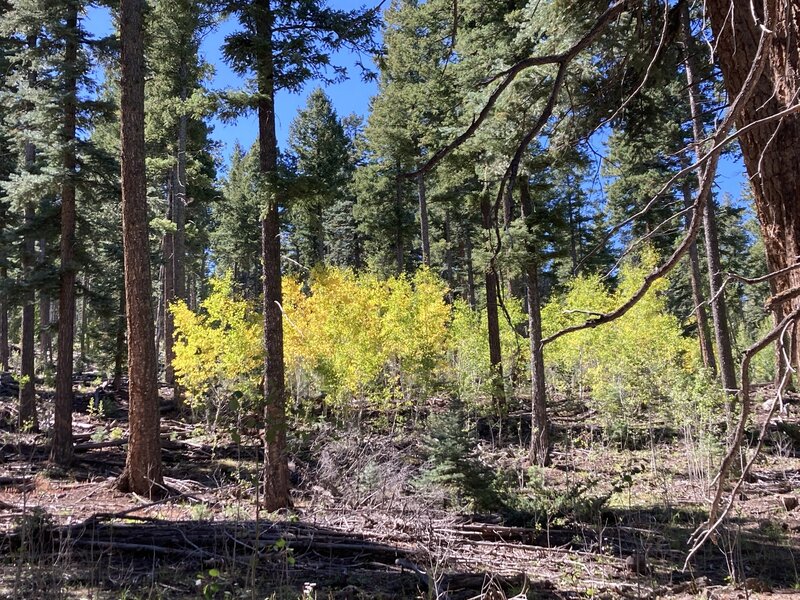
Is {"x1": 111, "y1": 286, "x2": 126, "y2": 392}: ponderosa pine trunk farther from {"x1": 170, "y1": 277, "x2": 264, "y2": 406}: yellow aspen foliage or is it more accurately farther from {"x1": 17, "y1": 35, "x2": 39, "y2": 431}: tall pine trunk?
{"x1": 17, "y1": 35, "x2": 39, "y2": 431}: tall pine trunk

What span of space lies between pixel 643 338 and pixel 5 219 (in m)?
20.9

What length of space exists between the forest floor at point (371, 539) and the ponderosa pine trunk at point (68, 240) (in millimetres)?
1393

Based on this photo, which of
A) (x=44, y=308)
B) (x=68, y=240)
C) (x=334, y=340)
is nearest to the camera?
(x=68, y=240)

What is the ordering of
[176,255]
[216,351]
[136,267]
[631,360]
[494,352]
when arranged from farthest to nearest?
[176,255] → [631,360] → [494,352] → [216,351] → [136,267]

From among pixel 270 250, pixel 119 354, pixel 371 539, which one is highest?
pixel 270 250

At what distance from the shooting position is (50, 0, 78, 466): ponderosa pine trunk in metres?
10.0

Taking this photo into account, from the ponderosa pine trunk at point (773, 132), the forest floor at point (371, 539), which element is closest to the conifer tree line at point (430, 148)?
the ponderosa pine trunk at point (773, 132)

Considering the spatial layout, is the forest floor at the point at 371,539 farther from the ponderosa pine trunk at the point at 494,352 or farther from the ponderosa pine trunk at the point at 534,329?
the ponderosa pine trunk at the point at 494,352

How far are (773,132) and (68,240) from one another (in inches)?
476

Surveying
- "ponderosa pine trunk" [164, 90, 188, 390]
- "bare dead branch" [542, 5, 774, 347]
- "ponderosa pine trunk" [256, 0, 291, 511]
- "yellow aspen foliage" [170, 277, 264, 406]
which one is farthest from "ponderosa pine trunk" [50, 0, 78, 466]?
"bare dead branch" [542, 5, 774, 347]

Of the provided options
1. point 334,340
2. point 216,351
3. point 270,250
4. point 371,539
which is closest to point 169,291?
point 216,351

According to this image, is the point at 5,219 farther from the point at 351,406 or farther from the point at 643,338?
the point at 643,338

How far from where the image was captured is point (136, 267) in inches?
289

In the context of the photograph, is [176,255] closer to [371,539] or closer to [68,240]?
Result: [68,240]
